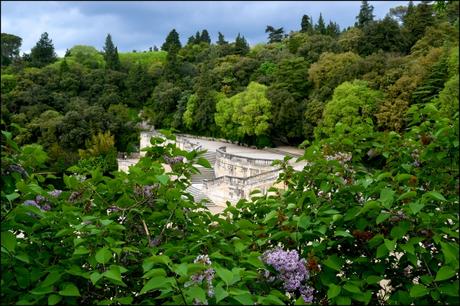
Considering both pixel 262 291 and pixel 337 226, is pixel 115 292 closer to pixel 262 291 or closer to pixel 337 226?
pixel 262 291

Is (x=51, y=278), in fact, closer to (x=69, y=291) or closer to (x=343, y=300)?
(x=69, y=291)

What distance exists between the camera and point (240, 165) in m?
31.9

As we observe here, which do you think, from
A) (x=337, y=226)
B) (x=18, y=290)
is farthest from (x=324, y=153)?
(x=18, y=290)

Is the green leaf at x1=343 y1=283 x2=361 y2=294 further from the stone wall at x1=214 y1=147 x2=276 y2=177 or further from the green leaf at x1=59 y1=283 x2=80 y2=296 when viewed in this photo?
the stone wall at x1=214 y1=147 x2=276 y2=177

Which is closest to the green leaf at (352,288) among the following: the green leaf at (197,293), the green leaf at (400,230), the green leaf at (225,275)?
the green leaf at (400,230)

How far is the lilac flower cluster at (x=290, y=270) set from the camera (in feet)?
10.6

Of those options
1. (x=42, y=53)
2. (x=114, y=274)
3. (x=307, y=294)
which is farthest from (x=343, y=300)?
(x=42, y=53)

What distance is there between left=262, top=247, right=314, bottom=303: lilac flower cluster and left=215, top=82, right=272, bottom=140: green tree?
38914 mm

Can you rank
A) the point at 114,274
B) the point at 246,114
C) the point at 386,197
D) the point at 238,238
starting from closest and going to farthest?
the point at 114,274, the point at 386,197, the point at 238,238, the point at 246,114

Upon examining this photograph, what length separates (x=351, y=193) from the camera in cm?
380

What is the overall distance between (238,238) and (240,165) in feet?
92.8

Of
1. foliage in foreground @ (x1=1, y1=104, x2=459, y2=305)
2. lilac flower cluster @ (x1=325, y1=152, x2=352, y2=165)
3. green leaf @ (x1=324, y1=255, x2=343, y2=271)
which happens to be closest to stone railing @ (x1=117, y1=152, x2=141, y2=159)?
lilac flower cluster @ (x1=325, y1=152, x2=352, y2=165)

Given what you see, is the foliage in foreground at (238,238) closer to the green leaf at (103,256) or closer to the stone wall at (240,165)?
the green leaf at (103,256)

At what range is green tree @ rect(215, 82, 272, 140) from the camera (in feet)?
140
